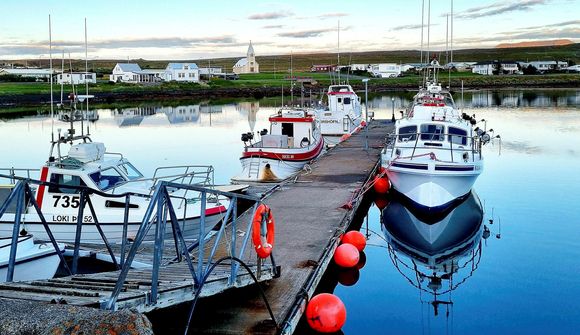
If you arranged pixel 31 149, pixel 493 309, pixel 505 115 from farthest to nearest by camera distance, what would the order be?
pixel 505 115, pixel 31 149, pixel 493 309

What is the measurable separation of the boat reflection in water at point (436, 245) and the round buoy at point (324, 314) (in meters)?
3.22

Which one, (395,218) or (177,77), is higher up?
(177,77)

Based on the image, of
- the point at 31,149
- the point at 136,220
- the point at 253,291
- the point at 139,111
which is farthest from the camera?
the point at 139,111

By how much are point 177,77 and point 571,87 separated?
274 feet

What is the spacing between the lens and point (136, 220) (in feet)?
49.8

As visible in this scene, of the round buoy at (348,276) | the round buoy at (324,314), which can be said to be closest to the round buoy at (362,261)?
the round buoy at (348,276)

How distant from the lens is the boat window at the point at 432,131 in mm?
22297

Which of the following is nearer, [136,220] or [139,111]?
[136,220]

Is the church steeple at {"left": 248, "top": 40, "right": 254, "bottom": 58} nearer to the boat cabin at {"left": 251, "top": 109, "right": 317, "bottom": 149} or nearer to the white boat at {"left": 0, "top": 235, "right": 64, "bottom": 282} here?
the boat cabin at {"left": 251, "top": 109, "right": 317, "bottom": 149}

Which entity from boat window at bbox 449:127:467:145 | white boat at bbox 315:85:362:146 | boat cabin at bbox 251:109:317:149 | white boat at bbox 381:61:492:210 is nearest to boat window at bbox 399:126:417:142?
white boat at bbox 381:61:492:210

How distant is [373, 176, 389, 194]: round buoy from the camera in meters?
23.1

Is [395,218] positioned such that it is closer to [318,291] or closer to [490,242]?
[490,242]

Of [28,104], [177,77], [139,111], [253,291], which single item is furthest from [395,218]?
[177,77]

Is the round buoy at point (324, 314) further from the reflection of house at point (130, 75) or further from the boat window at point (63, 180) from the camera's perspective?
the reflection of house at point (130, 75)
